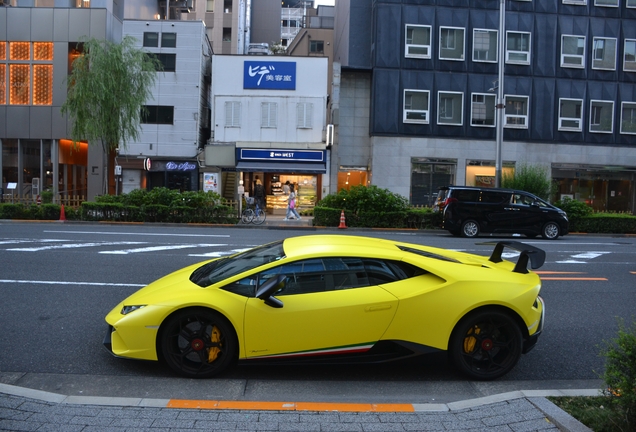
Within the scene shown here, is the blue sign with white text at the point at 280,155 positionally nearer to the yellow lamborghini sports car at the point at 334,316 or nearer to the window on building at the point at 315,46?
the window on building at the point at 315,46

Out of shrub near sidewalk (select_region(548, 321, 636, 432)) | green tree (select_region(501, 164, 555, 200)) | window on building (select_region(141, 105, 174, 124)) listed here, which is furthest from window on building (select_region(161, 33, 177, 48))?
shrub near sidewalk (select_region(548, 321, 636, 432))

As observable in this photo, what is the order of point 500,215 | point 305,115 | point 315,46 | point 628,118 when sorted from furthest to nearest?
point 315,46 < point 628,118 < point 305,115 < point 500,215

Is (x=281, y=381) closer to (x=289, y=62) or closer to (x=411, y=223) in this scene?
(x=411, y=223)

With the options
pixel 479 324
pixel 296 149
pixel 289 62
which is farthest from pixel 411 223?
pixel 479 324

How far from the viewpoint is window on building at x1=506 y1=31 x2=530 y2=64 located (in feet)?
106

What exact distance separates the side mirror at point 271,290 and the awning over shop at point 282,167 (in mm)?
25744

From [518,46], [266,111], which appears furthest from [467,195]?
[518,46]

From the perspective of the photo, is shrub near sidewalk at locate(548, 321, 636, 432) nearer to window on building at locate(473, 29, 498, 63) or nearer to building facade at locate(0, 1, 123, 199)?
window on building at locate(473, 29, 498, 63)

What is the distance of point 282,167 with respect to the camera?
3116 cm

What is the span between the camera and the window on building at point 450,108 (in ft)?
105

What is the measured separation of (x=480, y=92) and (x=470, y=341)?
28.6m

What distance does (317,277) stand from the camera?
5.66 m

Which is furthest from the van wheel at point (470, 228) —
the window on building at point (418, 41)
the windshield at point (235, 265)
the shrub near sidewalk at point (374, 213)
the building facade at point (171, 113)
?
the building facade at point (171, 113)

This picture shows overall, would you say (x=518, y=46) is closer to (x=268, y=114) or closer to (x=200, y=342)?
(x=268, y=114)
